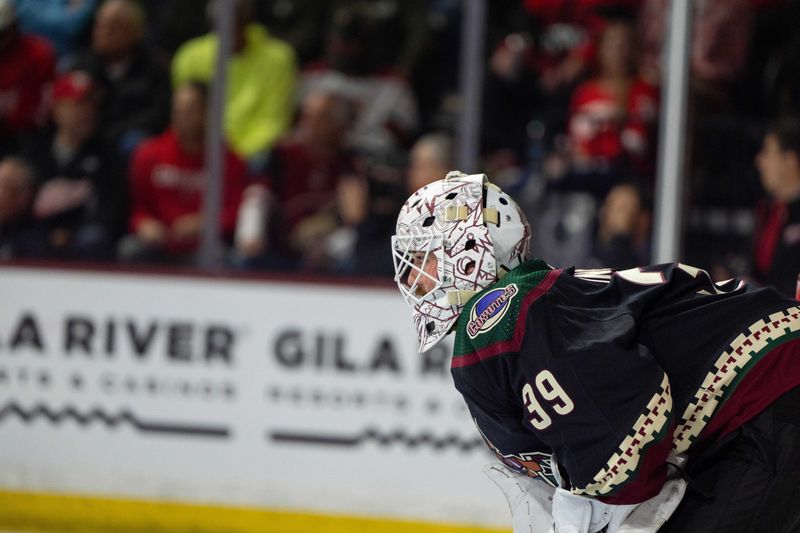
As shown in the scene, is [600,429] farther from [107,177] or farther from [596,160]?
[107,177]

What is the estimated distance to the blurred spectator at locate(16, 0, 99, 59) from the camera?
176 inches

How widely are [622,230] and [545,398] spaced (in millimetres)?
2425

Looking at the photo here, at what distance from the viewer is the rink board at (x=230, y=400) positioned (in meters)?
4.12

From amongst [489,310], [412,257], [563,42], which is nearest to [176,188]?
[563,42]

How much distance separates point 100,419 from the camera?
4285mm

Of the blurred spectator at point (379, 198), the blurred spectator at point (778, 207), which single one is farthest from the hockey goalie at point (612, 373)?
the blurred spectator at point (379, 198)

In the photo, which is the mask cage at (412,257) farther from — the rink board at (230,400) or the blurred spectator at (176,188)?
the blurred spectator at (176,188)

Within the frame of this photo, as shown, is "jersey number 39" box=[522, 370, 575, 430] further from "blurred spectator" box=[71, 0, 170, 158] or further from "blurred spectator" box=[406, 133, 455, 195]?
"blurred spectator" box=[71, 0, 170, 158]

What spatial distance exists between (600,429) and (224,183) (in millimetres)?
2691

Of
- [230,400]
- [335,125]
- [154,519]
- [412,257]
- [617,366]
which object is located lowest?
[154,519]

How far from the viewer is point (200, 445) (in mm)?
4238

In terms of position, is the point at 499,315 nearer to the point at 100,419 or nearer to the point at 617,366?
the point at 617,366

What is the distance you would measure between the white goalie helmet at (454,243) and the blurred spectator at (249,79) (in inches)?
91.6

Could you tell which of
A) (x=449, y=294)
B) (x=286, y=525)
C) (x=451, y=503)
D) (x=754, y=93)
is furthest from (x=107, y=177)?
(x=449, y=294)
